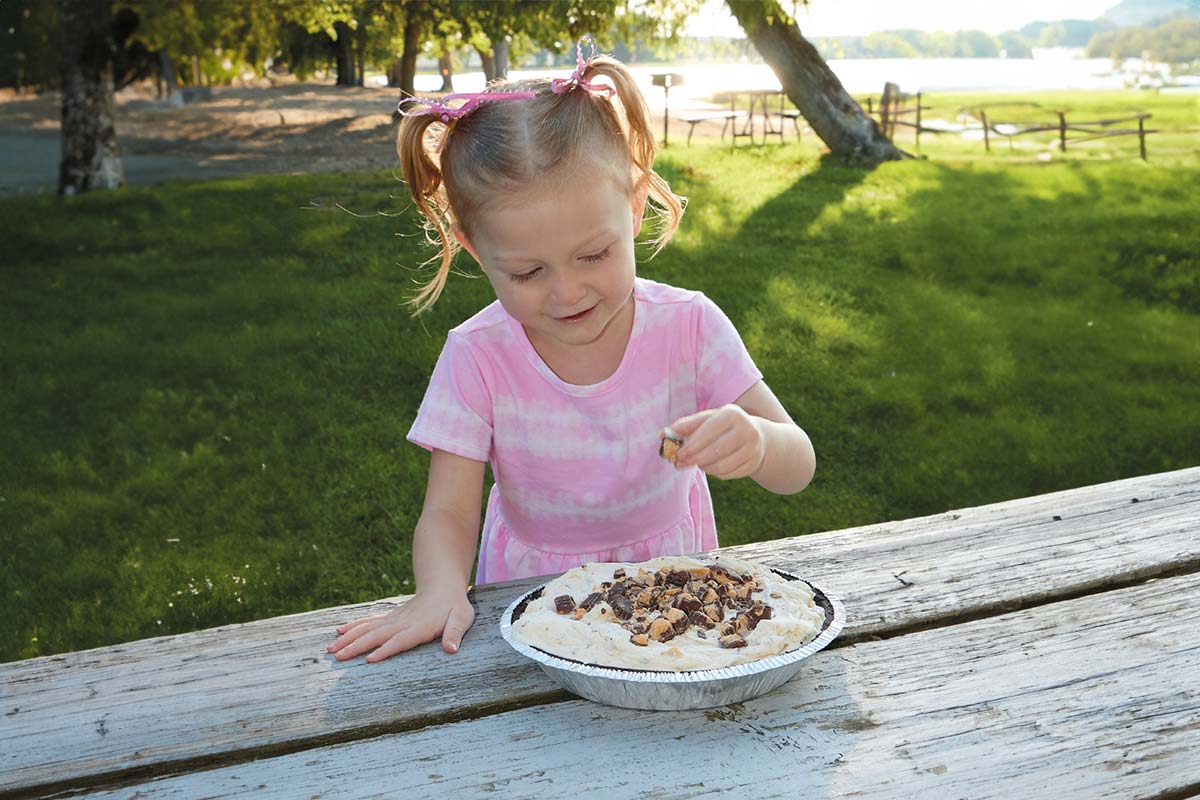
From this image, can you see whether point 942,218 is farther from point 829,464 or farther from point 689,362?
point 689,362

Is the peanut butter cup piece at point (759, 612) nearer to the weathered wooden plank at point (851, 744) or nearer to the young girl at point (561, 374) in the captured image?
the weathered wooden plank at point (851, 744)

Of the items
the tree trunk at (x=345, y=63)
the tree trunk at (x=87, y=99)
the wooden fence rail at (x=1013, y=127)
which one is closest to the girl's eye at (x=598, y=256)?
the tree trunk at (x=87, y=99)

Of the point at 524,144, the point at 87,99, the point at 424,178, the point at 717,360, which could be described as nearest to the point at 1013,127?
the point at 87,99

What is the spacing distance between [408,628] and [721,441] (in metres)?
0.55

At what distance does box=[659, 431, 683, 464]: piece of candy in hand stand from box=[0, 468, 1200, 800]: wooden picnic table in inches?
14.4

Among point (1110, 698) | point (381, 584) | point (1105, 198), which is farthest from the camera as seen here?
point (1105, 198)

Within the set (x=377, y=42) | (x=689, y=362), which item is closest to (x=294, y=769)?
(x=689, y=362)

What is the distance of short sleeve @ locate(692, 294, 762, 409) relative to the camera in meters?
2.26

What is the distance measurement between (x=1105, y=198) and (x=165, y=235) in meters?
8.80

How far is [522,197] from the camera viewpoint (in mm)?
1898

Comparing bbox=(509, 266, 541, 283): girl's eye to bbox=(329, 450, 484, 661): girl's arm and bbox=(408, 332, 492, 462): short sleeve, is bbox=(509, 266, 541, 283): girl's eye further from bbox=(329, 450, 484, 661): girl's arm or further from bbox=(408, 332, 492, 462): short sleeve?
bbox=(329, 450, 484, 661): girl's arm

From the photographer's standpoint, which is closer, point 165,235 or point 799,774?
point 799,774

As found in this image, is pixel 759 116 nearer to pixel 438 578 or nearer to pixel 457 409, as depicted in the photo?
pixel 457 409

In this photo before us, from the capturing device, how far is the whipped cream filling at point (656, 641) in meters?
1.42
